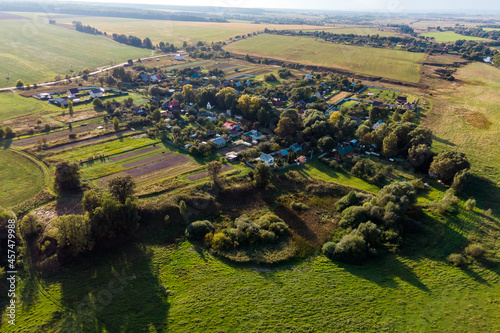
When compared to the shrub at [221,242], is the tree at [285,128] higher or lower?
higher

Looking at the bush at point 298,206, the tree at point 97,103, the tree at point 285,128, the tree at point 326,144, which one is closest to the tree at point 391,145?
the tree at point 326,144

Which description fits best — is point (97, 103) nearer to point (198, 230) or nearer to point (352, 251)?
point (198, 230)

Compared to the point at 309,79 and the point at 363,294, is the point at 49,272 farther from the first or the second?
the point at 309,79

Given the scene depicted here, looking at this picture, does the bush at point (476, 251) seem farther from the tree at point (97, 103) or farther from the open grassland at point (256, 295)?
the tree at point (97, 103)

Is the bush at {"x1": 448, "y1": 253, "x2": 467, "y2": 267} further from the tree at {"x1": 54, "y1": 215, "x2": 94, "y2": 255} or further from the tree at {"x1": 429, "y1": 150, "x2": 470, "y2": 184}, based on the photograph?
the tree at {"x1": 54, "y1": 215, "x2": 94, "y2": 255}

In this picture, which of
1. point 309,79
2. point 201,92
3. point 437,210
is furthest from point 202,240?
point 309,79

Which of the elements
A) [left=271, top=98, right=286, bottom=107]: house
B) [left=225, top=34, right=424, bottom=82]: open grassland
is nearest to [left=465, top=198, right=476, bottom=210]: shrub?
[left=271, top=98, right=286, bottom=107]: house

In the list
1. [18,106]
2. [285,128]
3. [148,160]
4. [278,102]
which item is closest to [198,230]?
[148,160]
